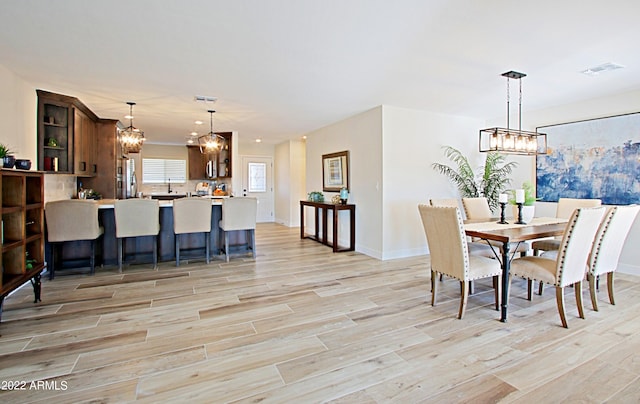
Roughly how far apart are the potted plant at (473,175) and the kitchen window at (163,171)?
287 inches

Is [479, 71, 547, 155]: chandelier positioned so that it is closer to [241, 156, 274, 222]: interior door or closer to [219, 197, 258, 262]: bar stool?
[219, 197, 258, 262]: bar stool

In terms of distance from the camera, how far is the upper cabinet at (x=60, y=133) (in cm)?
430

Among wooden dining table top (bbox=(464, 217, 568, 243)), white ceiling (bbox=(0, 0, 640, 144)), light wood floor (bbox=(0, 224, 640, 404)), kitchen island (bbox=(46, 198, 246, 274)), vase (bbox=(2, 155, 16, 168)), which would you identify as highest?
white ceiling (bbox=(0, 0, 640, 144))

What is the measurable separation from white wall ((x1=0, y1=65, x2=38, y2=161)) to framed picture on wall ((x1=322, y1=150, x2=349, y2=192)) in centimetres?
466

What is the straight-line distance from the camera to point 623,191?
4.50 meters

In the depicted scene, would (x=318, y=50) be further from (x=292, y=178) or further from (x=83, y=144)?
(x=292, y=178)

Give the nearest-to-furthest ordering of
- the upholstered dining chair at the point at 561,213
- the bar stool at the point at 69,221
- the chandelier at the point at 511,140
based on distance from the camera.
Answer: the chandelier at the point at 511,140 → the upholstered dining chair at the point at 561,213 → the bar stool at the point at 69,221

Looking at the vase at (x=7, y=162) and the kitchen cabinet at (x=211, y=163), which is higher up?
the kitchen cabinet at (x=211, y=163)

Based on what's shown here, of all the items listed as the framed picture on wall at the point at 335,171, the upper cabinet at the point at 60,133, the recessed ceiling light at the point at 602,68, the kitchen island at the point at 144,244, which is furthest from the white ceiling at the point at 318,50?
the kitchen island at the point at 144,244

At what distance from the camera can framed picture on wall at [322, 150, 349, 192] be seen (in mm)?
6090

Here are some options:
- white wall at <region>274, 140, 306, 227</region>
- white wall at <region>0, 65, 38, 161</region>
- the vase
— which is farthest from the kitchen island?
white wall at <region>274, 140, 306, 227</region>

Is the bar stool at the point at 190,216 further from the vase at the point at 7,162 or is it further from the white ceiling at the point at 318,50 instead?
the vase at the point at 7,162

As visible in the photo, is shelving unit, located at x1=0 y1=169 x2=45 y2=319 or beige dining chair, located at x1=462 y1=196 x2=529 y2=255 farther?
beige dining chair, located at x1=462 y1=196 x2=529 y2=255

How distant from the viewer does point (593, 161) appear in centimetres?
481
